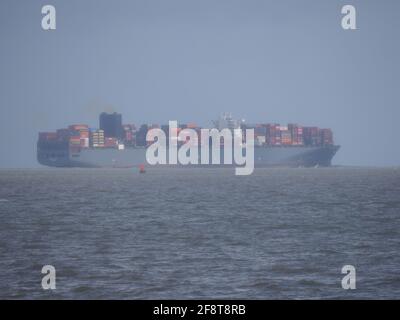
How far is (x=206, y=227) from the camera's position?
42.2 meters

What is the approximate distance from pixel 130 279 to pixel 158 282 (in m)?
1.05

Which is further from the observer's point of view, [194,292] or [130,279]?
[130,279]

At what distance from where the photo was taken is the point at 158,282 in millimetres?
23672

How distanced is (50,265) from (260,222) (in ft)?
66.2
